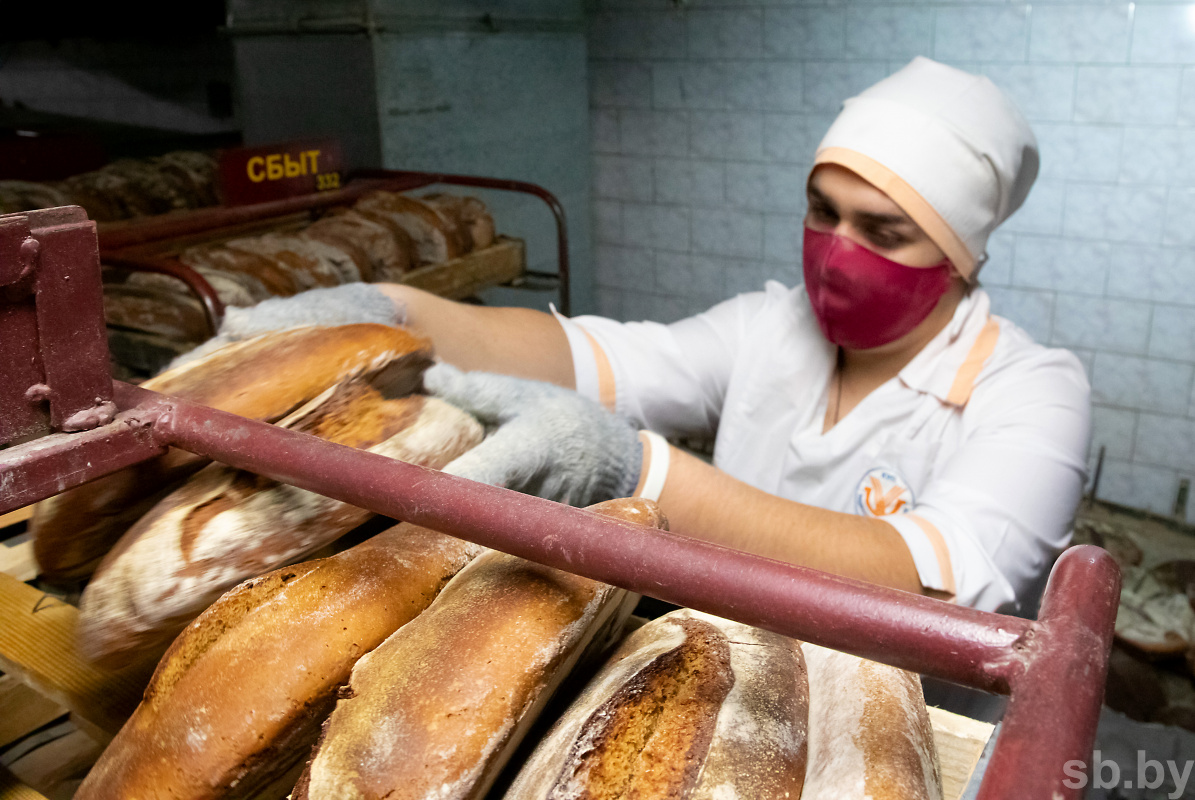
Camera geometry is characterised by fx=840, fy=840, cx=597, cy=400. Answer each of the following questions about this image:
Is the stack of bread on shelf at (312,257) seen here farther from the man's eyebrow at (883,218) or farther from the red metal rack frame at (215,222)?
the man's eyebrow at (883,218)

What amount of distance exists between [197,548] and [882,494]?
53.9 inches

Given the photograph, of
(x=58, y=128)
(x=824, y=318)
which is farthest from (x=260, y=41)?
(x=824, y=318)

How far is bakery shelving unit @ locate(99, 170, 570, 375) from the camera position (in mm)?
2027

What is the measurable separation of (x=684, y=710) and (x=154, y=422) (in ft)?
1.65

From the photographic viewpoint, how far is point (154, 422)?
28.4 inches

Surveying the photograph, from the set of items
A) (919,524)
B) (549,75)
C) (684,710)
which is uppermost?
(549,75)

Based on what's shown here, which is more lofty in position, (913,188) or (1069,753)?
(913,188)

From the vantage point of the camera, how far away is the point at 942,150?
1.54 m

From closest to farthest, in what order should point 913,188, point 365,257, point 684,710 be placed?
point 684,710 < point 913,188 < point 365,257

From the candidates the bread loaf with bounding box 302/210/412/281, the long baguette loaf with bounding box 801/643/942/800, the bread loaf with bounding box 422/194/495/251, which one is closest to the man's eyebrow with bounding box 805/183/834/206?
the long baguette loaf with bounding box 801/643/942/800

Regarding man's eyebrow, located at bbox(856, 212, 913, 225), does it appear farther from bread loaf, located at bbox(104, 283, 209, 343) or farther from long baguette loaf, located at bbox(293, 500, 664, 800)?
bread loaf, located at bbox(104, 283, 209, 343)

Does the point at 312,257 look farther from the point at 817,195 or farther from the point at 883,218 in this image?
the point at 883,218

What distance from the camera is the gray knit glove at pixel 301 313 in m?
1.01

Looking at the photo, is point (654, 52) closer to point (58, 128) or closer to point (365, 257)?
point (365, 257)
